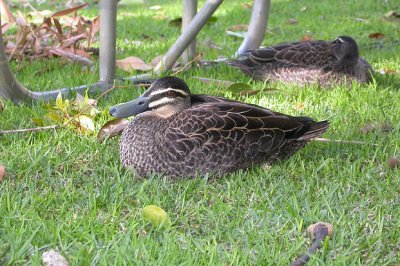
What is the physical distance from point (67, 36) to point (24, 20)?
55 centimetres

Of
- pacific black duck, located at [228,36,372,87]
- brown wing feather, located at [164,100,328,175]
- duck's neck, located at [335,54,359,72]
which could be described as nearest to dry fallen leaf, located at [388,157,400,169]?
brown wing feather, located at [164,100,328,175]

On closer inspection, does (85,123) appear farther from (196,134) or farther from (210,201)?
(210,201)

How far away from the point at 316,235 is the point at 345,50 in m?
3.03

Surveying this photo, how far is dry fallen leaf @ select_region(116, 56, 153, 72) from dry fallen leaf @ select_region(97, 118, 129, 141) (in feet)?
4.96

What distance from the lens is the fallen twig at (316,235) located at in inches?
112

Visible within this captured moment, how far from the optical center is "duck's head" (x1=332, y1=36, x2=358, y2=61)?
227 inches

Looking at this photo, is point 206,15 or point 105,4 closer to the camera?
point 105,4

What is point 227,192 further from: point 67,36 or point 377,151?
point 67,36

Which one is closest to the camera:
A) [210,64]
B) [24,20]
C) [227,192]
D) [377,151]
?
[227,192]

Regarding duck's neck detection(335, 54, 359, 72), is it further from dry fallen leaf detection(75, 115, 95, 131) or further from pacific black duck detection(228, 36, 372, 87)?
dry fallen leaf detection(75, 115, 95, 131)

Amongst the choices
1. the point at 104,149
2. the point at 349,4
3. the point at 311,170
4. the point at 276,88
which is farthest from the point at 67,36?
the point at 349,4

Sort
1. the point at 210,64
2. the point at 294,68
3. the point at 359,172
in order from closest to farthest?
the point at 359,172, the point at 294,68, the point at 210,64

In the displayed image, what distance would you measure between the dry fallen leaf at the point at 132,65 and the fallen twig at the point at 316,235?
3.02 metres

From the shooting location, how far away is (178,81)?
3.88 m
